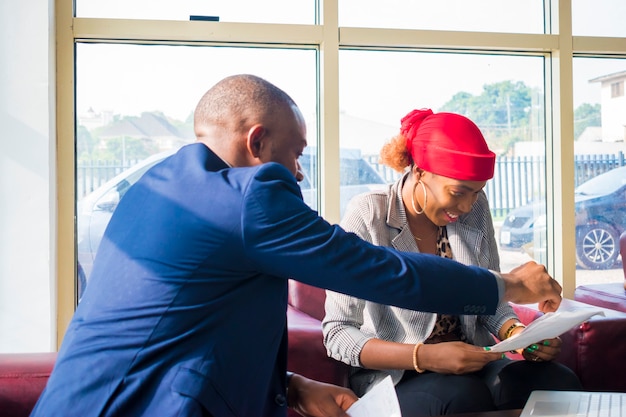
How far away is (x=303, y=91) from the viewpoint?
3.77 m

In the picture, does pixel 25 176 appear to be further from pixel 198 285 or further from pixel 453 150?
pixel 198 285

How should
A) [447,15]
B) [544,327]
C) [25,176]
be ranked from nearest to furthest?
[544,327] < [25,176] < [447,15]

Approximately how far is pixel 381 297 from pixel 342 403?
38cm

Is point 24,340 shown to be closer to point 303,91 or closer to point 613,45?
point 303,91

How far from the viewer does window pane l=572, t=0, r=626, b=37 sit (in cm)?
401

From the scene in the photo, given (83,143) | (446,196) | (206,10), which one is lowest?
(446,196)

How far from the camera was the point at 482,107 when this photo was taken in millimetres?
4023

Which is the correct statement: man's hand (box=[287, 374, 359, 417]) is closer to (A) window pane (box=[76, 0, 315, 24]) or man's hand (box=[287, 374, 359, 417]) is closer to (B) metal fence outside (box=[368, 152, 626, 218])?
(A) window pane (box=[76, 0, 315, 24])

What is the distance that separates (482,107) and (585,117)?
2.04 ft

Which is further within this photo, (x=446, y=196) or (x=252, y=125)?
(x=446, y=196)

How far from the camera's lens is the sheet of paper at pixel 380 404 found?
4.02 feet

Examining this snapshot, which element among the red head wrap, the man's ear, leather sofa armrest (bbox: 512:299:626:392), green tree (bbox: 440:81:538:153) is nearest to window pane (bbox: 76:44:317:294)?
green tree (bbox: 440:81:538:153)

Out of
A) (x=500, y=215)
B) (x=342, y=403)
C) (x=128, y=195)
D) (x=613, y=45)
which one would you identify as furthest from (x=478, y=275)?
(x=613, y=45)

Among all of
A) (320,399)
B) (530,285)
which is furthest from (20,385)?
(530,285)
